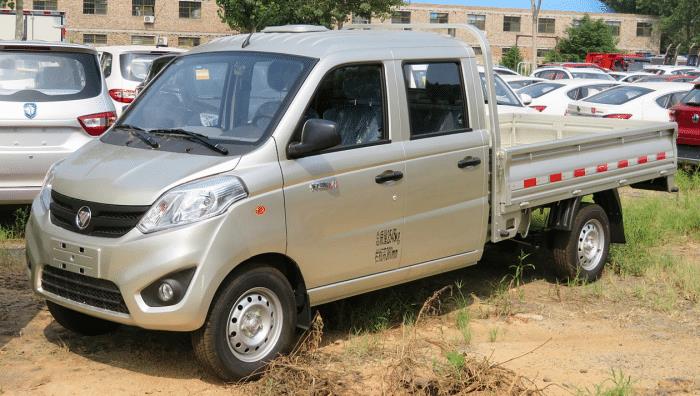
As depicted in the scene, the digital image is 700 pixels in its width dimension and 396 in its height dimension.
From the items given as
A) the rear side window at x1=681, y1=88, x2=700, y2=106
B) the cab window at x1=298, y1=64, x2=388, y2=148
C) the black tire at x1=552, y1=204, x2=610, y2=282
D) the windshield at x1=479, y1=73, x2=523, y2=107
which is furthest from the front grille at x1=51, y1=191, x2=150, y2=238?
the rear side window at x1=681, y1=88, x2=700, y2=106

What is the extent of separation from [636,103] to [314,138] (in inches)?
520

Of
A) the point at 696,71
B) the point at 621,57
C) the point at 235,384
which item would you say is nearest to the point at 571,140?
the point at 235,384

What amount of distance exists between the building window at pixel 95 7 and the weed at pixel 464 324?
57.9 m

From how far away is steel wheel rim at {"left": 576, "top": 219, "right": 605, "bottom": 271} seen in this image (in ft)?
27.4

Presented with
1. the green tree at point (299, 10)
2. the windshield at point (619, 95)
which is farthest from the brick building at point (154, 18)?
the windshield at point (619, 95)

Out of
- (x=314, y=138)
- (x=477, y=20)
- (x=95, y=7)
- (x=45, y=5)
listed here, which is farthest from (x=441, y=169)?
(x=477, y=20)

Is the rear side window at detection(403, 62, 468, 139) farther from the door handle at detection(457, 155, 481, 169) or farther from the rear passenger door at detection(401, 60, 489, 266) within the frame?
the door handle at detection(457, 155, 481, 169)

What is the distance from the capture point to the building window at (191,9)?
64.9 meters

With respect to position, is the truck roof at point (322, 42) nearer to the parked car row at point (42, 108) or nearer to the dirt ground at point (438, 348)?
the dirt ground at point (438, 348)

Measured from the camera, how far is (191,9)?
65125 mm

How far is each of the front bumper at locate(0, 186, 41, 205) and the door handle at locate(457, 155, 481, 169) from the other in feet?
12.6

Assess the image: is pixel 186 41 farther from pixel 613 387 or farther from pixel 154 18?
pixel 613 387

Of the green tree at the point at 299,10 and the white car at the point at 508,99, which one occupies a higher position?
the green tree at the point at 299,10

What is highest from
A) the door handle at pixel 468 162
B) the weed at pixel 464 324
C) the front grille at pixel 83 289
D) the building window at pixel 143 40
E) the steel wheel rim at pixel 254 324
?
the building window at pixel 143 40
